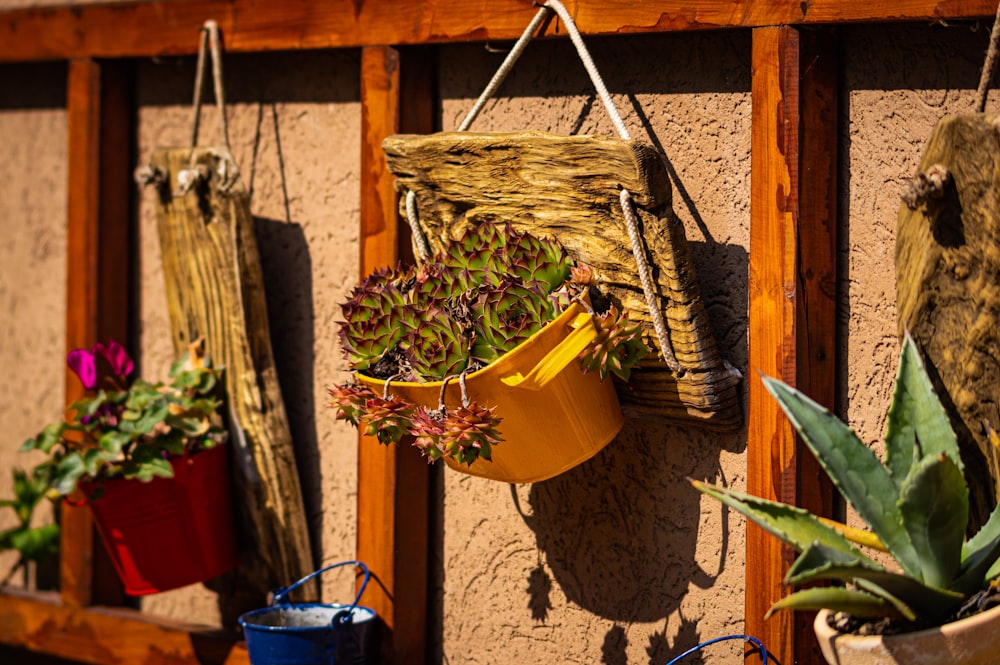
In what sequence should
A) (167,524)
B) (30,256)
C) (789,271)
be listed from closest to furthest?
(789,271) → (167,524) → (30,256)

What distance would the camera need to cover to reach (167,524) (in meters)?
2.54

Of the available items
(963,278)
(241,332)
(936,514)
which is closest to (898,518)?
(936,514)

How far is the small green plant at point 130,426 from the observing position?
244 cm

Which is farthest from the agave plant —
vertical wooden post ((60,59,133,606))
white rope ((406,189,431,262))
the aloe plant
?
vertical wooden post ((60,59,133,606))

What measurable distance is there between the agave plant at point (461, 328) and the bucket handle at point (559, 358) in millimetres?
15

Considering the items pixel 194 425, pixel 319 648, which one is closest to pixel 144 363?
pixel 194 425

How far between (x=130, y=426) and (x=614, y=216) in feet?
3.94

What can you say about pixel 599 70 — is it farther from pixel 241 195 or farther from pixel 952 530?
pixel 952 530

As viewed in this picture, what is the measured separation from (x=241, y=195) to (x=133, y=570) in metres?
0.88

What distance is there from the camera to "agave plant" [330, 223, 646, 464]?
1.83m

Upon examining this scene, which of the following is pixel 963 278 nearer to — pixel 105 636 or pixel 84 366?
pixel 84 366

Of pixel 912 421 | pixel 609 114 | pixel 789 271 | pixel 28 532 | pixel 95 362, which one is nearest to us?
pixel 912 421

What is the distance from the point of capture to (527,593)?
2.37 m

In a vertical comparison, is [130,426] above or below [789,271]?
below
